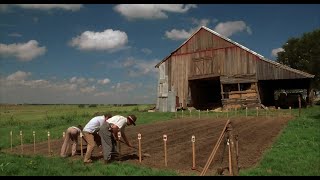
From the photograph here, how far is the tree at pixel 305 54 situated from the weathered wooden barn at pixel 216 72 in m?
25.3

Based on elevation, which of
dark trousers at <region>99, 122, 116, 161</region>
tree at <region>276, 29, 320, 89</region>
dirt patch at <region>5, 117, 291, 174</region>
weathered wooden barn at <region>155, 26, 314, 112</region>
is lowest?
dirt patch at <region>5, 117, 291, 174</region>

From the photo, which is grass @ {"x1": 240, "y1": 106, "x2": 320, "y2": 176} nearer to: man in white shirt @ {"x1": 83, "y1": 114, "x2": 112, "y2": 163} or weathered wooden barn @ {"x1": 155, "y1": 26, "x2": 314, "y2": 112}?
man in white shirt @ {"x1": 83, "y1": 114, "x2": 112, "y2": 163}

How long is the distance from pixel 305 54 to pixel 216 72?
35.2m

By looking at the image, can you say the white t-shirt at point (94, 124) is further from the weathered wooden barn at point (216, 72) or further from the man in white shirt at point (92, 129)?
the weathered wooden barn at point (216, 72)

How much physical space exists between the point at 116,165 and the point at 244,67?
1106 inches

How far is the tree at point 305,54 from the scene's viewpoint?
210ft

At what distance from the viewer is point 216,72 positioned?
3912 cm

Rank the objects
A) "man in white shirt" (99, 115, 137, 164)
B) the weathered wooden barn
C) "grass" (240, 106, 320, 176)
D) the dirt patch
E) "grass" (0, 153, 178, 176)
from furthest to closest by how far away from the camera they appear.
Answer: the weathered wooden barn
"man in white shirt" (99, 115, 137, 164)
the dirt patch
"grass" (0, 153, 178, 176)
"grass" (240, 106, 320, 176)

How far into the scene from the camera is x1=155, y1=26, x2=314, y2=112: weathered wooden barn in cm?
3709

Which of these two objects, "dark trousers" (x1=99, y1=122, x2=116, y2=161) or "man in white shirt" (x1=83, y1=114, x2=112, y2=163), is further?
"man in white shirt" (x1=83, y1=114, x2=112, y2=163)

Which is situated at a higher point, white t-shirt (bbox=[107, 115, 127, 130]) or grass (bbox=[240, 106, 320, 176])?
white t-shirt (bbox=[107, 115, 127, 130])

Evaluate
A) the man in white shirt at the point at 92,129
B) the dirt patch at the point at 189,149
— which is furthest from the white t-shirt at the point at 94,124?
the dirt patch at the point at 189,149

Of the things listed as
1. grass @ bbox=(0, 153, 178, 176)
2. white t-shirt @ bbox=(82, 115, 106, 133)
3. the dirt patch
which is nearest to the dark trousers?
grass @ bbox=(0, 153, 178, 176)

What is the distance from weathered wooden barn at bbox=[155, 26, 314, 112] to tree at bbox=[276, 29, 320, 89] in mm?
25286
